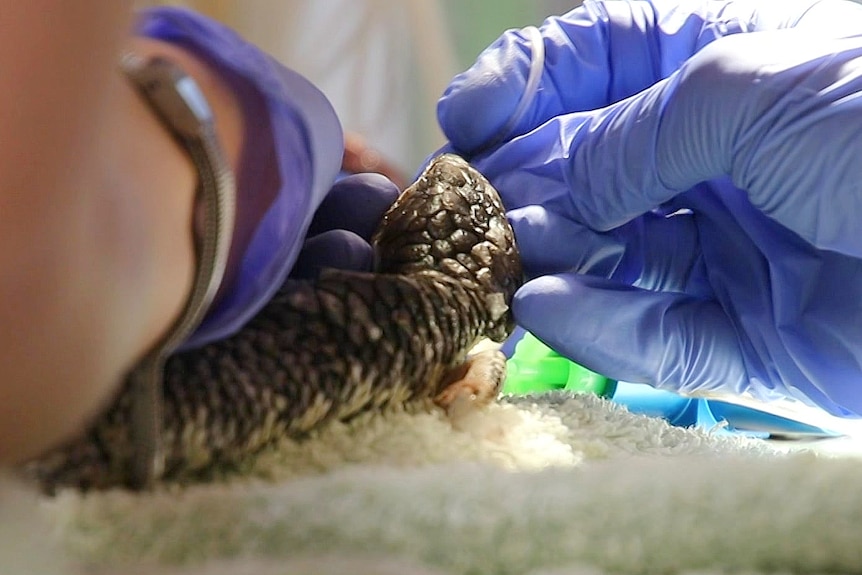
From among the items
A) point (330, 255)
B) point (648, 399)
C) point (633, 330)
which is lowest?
point (648, 399)

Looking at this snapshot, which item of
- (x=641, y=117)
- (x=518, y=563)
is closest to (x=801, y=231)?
(x=641, y=117)

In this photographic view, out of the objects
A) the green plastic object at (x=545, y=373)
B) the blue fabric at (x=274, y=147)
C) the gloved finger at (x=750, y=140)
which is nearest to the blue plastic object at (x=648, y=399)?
the green plastic object at (x=545, y=373)

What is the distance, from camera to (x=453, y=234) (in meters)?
0.53

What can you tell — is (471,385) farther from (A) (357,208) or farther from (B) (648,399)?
(B) (648,399)

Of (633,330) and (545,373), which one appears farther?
(545,373)

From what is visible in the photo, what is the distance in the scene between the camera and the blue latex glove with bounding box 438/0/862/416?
0.51m

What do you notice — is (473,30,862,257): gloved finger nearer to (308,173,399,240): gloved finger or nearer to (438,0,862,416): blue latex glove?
(438,0,862,416): blue latex glove

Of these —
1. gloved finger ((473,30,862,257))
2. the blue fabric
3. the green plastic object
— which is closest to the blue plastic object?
the green plastic object

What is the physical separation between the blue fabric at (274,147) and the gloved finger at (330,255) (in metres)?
0.07

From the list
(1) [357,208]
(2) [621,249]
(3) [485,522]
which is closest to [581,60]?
(2) [621,249]

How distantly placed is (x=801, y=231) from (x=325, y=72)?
597 mm

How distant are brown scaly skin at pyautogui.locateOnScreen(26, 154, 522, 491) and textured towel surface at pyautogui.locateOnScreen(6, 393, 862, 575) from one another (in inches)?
1.1

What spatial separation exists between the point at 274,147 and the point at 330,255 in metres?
0.11

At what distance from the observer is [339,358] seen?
37cm
